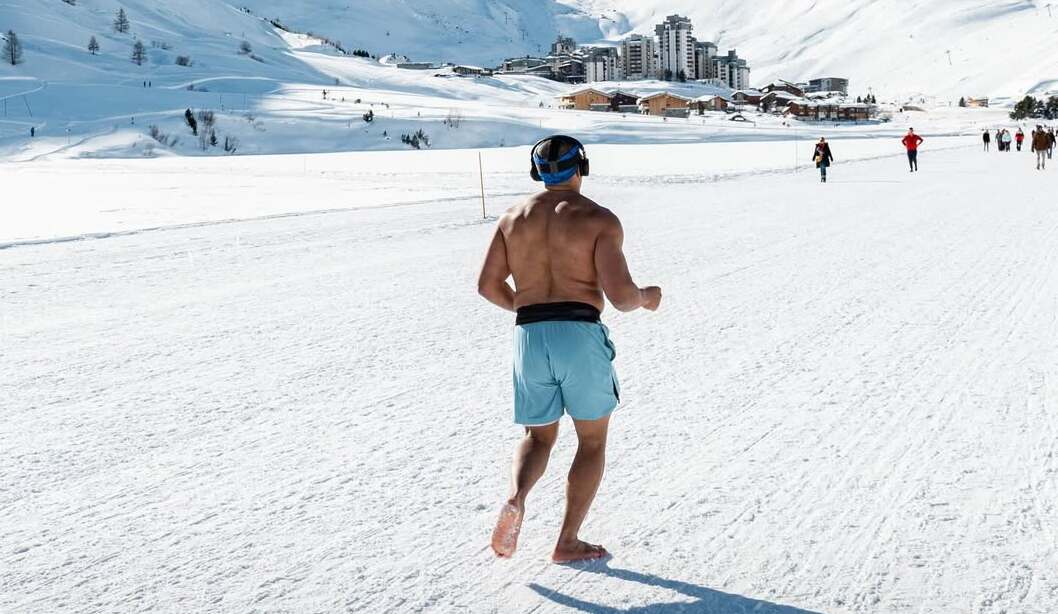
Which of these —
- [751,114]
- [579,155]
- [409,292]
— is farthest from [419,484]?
[751,114]

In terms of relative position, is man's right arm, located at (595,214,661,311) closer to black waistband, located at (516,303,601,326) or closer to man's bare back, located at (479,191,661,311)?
man's bare back, located at (479,191,661,311)

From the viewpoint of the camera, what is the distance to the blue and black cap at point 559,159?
3.66 metres

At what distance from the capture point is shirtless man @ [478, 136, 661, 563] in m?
3.60

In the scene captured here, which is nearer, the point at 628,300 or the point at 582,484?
the point at 628,300

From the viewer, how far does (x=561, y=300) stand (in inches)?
144

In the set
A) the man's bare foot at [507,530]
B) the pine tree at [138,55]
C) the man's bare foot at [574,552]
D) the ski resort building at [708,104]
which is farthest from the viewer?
the ski resort building at [708,104]

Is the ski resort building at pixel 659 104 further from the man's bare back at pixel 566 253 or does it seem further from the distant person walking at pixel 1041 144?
the man's bare back at pixel 566 253

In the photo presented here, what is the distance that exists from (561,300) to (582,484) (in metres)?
0.69

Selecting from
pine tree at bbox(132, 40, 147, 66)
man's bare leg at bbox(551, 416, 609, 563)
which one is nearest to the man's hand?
man's bare leg at bbox(551, 416, 609, 563)

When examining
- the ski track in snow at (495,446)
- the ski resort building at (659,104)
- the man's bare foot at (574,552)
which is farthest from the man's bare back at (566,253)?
the ski resort building at (659,104)

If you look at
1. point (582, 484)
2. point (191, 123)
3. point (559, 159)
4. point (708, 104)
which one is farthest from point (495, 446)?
point (708, 104)

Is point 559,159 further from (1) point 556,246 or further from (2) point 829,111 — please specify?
(2) point 829,111

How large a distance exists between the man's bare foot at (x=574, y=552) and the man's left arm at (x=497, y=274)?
0.91 metres

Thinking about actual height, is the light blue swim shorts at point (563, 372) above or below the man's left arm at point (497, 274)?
below
